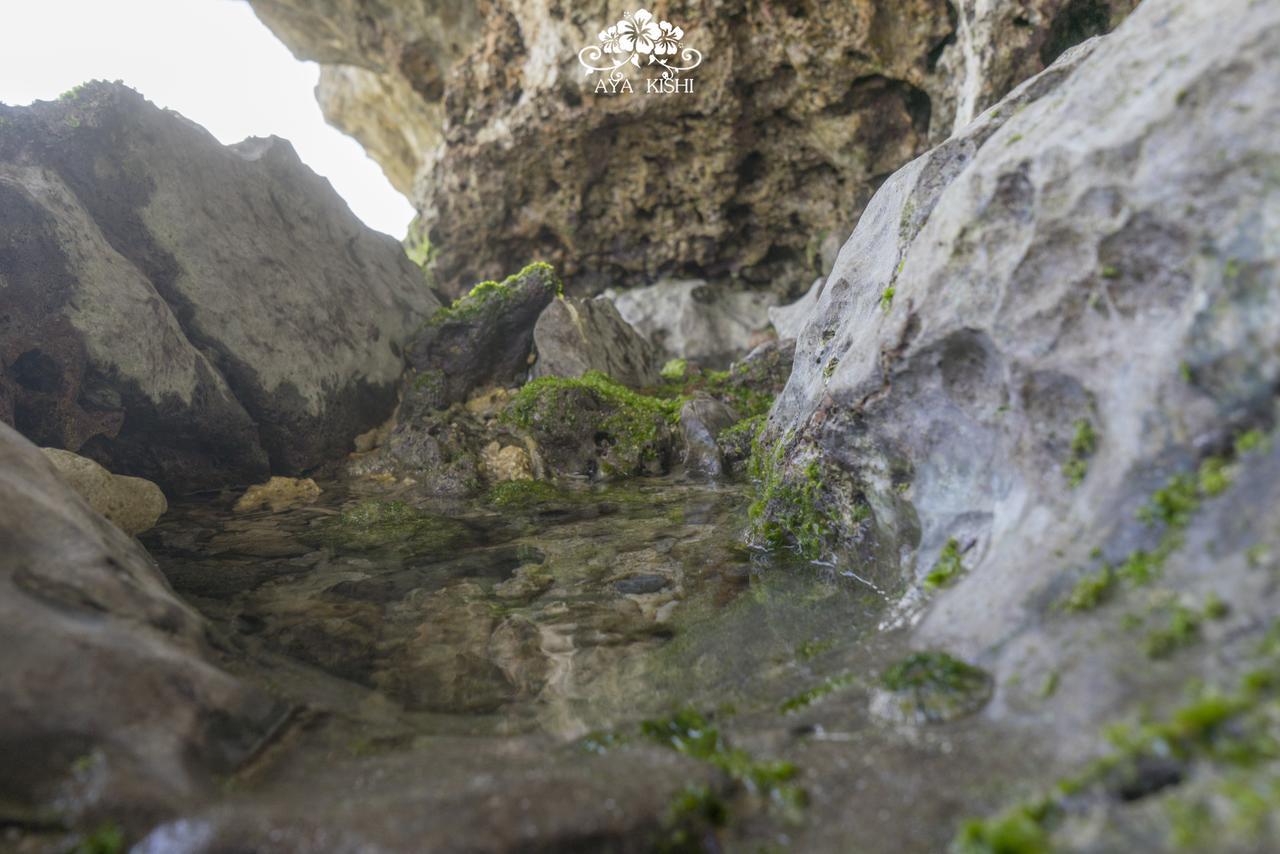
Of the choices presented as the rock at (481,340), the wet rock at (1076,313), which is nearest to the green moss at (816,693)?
the wet rock at (1076,313)

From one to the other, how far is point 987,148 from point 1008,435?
1575 millimetres

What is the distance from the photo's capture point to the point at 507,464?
399 inches

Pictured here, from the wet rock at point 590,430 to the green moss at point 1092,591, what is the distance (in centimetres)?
773

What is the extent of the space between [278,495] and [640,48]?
597 inches

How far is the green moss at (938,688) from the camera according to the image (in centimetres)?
243

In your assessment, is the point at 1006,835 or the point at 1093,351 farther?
the point at 1093,351

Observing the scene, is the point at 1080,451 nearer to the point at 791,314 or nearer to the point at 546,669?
the point at 546,669

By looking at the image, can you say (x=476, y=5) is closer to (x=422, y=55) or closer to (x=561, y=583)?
(x=422, y=55)

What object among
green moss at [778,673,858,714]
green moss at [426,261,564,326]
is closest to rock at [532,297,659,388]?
green moss at [426,261,564,326]

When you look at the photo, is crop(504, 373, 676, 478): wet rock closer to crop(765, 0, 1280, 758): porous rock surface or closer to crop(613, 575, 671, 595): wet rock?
crop(613, 575, 671, 595): wet rock

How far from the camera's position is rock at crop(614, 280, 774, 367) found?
76.1 feet

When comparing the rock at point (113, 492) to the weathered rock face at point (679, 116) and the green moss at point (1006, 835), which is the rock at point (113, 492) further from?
the weathered rock face at point (679, 116)

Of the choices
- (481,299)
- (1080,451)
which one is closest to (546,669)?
(1080,451)

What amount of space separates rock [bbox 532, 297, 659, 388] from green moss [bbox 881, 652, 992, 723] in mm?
10802
